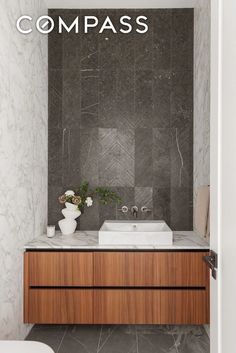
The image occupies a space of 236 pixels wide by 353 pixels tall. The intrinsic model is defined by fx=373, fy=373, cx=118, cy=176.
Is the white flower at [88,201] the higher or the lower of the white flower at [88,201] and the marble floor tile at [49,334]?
the higher

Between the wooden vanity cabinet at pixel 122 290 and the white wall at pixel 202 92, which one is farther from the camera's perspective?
the white wall at pixel 202 92

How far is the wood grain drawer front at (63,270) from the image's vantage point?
2.82m

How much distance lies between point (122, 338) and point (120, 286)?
41 centimetres

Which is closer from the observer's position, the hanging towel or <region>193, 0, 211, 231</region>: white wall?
the hanging towel

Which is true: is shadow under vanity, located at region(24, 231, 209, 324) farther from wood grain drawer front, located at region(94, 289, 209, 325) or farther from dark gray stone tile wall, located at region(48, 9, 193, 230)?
dark gray stone tile wall, located at region(48, 9, 193, 230)

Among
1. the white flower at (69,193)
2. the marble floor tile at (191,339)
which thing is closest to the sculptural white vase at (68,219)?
the white flower at (69,193)

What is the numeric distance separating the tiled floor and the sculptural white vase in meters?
0.79

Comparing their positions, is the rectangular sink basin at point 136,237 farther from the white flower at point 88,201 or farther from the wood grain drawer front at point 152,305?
the white flower at point 88,201

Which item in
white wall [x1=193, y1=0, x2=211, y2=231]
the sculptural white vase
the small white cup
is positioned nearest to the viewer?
white wall [x1=193, y1=0, x2=211, y2=231]

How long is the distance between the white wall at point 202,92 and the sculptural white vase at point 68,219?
113cm

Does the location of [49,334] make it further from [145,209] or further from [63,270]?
[145,209]

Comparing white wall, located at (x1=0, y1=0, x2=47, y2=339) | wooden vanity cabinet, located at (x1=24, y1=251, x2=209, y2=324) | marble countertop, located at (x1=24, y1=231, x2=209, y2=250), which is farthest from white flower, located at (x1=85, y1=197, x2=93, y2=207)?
wooden vanity cabinet, located at (x1=24, y1=251, x2=209, y2=324)

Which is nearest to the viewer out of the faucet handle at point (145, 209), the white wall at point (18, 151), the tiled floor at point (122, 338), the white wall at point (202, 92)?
the white wall at point (18, 151)

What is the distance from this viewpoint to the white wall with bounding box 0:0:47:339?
7.85ft
